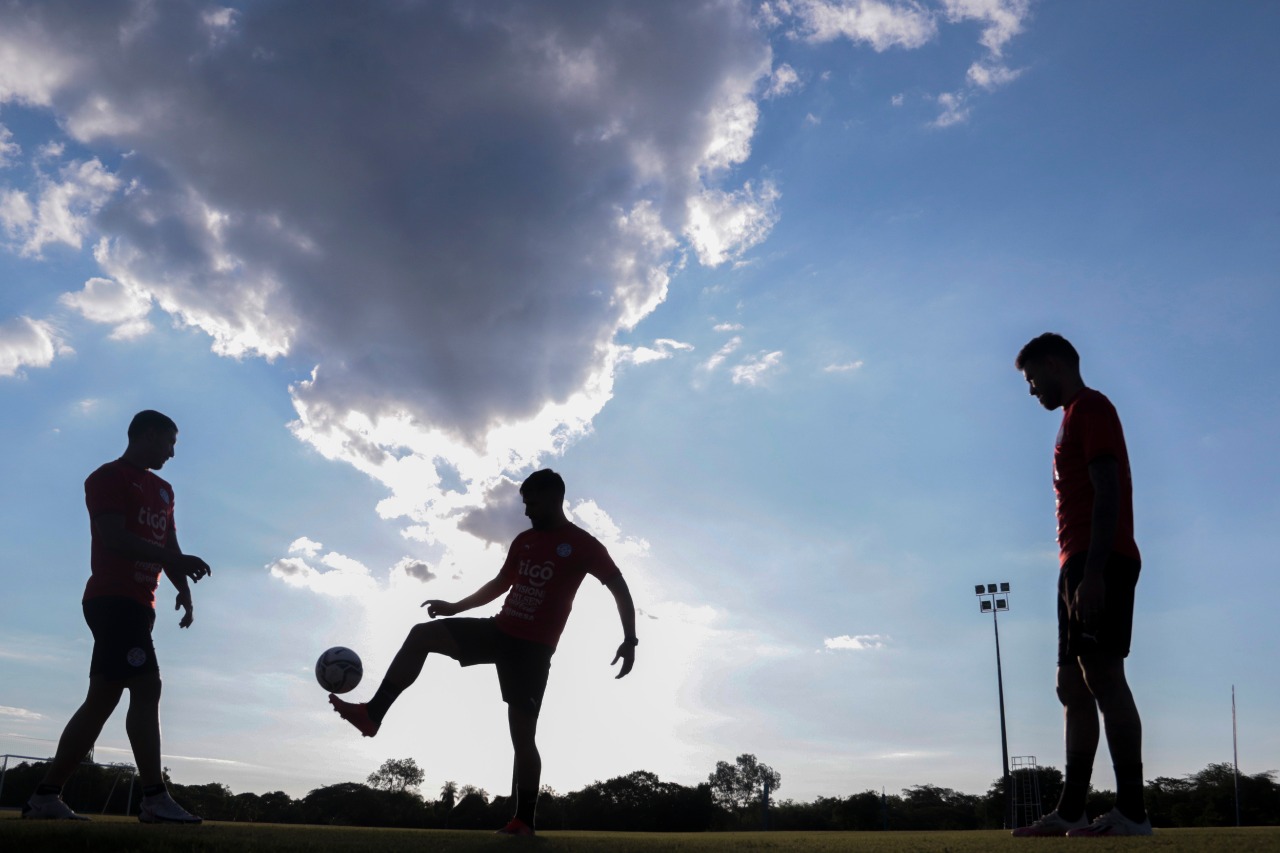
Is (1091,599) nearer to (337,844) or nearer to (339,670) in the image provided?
(337,844)

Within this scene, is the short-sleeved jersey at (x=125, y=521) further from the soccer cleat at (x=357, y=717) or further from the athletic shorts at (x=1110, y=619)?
the athletic shorts at (x=1110, y=619)

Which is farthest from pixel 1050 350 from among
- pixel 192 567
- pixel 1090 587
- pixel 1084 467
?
pixel 192 567

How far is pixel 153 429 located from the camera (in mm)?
Result: 6246

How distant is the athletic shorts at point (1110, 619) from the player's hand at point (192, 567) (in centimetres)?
533

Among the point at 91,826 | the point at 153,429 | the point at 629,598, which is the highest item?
the point at 153,429

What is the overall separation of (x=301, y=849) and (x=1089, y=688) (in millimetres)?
3538

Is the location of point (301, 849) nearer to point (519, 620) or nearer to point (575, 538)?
point (519, 620)

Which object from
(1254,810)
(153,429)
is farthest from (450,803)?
(1254,810)

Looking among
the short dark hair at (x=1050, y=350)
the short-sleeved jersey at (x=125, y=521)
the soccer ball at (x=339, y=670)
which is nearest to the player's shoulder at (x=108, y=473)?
the short-sleeved jersey at (x=125, y=521)

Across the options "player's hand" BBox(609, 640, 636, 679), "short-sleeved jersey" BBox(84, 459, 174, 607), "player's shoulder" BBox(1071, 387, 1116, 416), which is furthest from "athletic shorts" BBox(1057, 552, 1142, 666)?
"short-sleeved jersey" BBox(84, 459, 174, 607)

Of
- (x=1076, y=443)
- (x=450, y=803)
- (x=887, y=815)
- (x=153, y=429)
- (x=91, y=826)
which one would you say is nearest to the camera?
(x=91, y=826)

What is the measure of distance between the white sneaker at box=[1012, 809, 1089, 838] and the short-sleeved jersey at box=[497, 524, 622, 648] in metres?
2.72

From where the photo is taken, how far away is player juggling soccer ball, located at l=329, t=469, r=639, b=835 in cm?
508

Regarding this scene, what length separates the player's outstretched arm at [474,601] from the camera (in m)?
6.01
